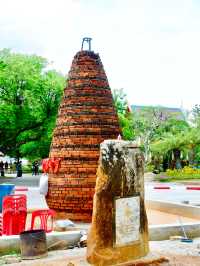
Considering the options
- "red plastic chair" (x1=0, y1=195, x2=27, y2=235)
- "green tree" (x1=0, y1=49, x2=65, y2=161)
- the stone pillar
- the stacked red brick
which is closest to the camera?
the stone pillar

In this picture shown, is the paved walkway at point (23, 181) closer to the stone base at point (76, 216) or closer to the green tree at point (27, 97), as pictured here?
the green tree at point (27, 97)

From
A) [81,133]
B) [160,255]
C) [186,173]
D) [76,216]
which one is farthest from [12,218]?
[186,173]

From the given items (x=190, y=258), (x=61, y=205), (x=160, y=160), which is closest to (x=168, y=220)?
(x=61, y=205)

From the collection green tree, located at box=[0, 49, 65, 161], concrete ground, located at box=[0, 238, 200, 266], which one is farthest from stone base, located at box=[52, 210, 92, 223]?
green tree, located at box=[0, 49, 65, 161]

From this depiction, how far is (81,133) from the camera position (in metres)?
12.3

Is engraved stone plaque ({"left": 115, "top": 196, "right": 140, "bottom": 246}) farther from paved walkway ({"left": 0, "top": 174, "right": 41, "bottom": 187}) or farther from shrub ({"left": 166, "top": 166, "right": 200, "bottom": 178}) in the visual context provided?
shrub ({"left": 166, "top": 166, "right": 200, "bottom": 178})

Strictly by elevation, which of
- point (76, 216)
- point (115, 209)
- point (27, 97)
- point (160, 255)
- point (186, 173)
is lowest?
point (160, 255)

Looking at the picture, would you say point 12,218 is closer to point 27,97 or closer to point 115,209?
point 115,209

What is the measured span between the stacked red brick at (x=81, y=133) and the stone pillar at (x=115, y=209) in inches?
139

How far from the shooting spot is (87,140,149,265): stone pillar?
815 centimetres

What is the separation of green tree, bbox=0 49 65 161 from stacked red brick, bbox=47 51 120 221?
18.4 meters

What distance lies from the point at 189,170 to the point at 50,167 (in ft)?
82.9

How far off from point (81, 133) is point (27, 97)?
65.2 feet

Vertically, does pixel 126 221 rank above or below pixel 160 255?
above
